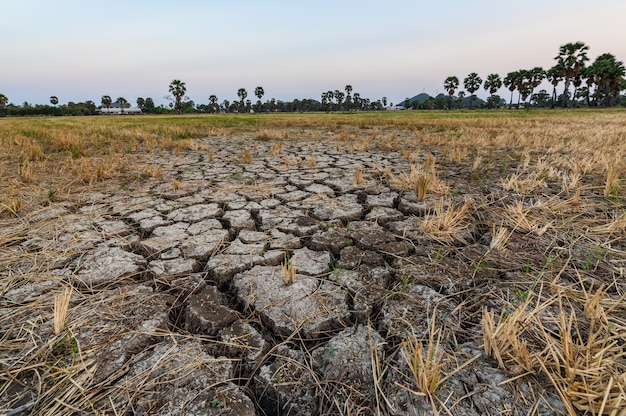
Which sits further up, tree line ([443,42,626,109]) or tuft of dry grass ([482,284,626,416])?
tree line ([443,42,626,109])

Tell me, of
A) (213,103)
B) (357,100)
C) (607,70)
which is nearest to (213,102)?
(213,103)

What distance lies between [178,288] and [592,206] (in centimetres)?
309

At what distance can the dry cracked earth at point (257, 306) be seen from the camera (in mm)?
998

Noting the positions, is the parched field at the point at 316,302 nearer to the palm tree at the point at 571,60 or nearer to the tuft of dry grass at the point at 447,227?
the tuft of dry grass at the point at 447,227

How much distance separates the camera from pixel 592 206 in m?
2.45

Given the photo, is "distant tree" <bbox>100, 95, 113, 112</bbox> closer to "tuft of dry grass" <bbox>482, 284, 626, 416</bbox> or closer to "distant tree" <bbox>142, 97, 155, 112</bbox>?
"distant tree" <bbox>142, 97, 155, 112</bbox>

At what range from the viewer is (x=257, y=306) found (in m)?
1.46

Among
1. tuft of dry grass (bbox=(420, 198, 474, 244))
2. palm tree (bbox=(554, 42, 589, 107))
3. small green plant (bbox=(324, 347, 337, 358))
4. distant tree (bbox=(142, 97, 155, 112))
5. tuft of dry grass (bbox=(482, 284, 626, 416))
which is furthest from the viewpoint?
distant tree (bbox=(142, 97, 155, 112))

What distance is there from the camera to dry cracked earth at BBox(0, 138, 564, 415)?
100cm

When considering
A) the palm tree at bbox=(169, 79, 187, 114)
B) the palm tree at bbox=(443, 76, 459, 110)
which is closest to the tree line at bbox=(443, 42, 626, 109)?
the palm tree at bbox=(443, 76, 459, 110)

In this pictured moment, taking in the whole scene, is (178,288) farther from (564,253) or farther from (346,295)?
(564,253)

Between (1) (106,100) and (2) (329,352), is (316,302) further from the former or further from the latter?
(1) (106,100)

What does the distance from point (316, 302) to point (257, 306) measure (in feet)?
0.93

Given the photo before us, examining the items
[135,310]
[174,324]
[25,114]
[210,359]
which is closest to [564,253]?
[210,359]
